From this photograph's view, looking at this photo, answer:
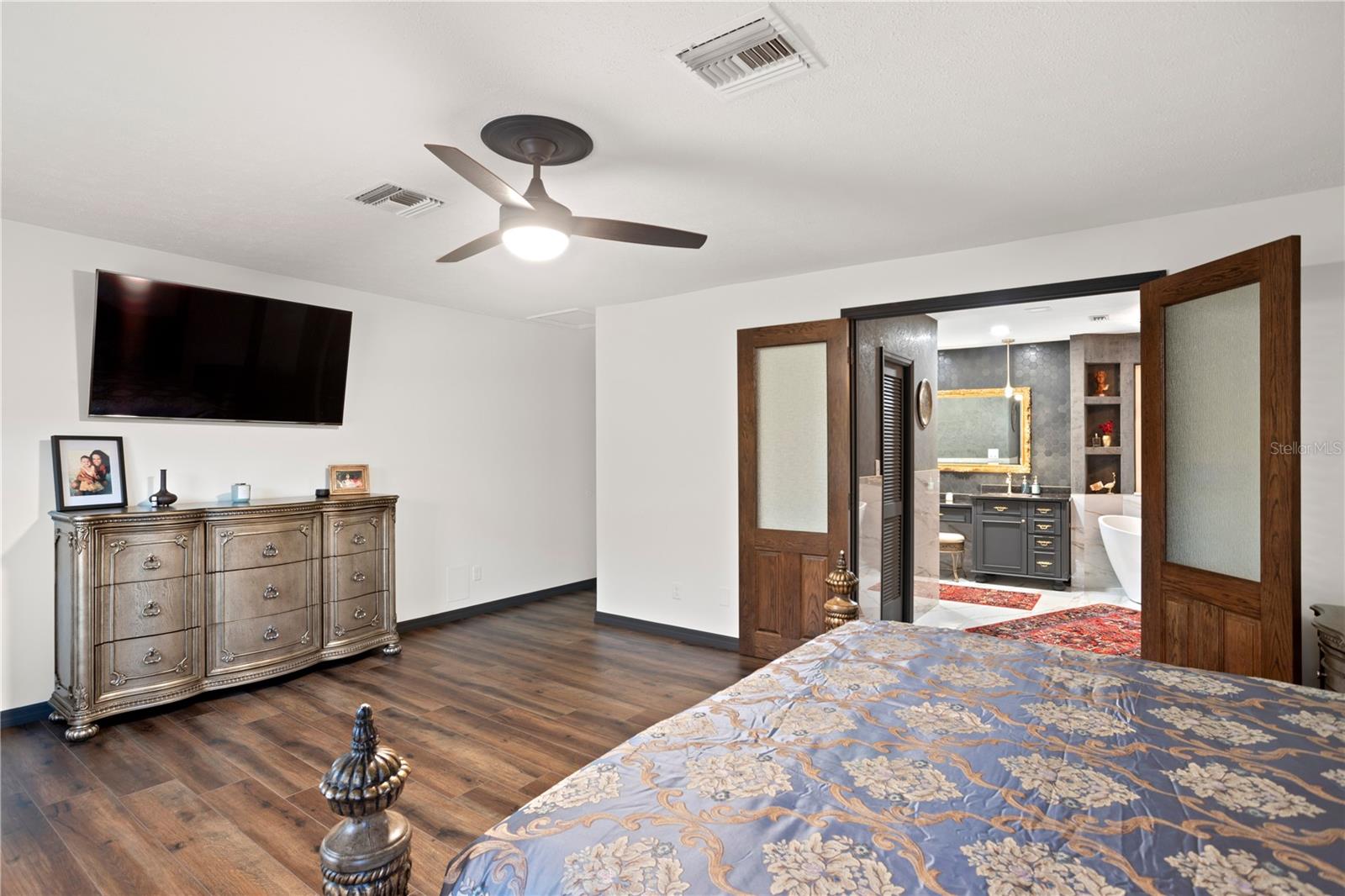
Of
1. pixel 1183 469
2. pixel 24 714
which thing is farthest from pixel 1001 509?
pixel 24 714

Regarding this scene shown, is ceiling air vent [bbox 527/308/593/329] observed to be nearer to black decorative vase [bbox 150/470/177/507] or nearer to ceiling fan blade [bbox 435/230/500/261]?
ceiling fan blade [bbox 435/230/500/261]

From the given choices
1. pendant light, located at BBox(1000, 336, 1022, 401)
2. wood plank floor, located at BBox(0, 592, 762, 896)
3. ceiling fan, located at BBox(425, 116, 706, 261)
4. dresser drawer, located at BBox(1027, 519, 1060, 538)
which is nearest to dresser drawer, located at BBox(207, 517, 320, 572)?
wood plank floor, located at BBox(0, 592, 762, 896)

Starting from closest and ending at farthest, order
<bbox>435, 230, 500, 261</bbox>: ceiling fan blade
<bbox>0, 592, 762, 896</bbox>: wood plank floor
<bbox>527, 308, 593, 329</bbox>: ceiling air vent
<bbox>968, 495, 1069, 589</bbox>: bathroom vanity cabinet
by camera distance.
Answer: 1. <bbox>0, 592, 762, 896</bbox>: wood plank floor
2. <bbox>435, 230, 500, 261</bbox>: ceiling fan blade
3. <bbox>527, 308, 593, 329</bbox>: ceiling air vent
4. <bbox>968, 495, 1069, 589</bbox>: bathroom vanity cabinet

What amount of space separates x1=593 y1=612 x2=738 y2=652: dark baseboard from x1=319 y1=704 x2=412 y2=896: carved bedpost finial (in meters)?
3.96

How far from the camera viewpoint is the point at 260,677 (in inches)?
164

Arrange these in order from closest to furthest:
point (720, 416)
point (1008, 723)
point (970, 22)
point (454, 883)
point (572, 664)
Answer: point (454, 883), point (1008, 723), point (970, 22), point (572, 664), point (720, 416)

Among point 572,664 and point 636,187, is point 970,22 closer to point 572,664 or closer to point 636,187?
point 636,187

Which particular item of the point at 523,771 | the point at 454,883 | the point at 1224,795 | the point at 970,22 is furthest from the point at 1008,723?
the point at 523,771

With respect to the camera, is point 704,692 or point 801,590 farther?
point 801,590

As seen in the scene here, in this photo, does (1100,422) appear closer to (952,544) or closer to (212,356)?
(952,544)

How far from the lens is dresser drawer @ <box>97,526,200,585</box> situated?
3.60m

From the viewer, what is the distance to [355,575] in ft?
15.6

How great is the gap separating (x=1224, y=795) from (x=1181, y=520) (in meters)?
2.28

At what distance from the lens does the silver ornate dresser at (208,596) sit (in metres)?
3.55
